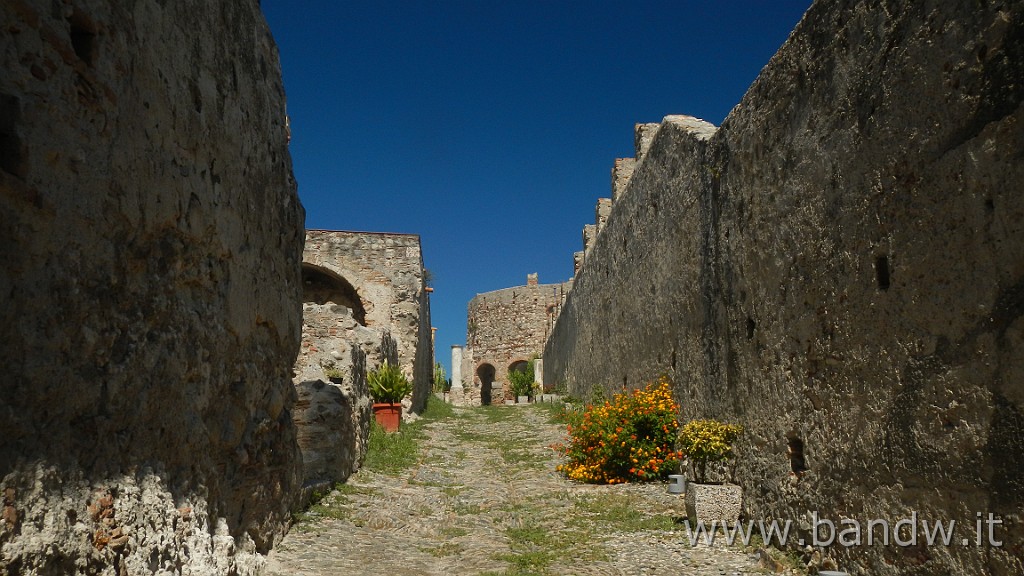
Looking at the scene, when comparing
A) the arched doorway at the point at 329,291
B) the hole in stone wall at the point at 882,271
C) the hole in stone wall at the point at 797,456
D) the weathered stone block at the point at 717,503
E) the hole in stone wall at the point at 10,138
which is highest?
the arched doorway at the point at 329,291

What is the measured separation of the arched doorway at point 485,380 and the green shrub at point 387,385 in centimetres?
2210

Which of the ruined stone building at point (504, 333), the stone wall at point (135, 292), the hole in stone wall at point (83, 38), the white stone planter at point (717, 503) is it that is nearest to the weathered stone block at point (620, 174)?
the white stone planter at point (717, 503)

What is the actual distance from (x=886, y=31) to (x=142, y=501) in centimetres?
478

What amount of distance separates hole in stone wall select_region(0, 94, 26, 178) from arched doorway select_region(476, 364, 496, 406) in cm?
3189

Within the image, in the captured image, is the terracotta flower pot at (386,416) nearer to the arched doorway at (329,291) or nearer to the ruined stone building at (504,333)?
the arched doorway at (329,291)

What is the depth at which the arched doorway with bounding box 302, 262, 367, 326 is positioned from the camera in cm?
1805

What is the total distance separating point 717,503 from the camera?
603cm

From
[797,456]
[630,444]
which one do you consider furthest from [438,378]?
[797,456]

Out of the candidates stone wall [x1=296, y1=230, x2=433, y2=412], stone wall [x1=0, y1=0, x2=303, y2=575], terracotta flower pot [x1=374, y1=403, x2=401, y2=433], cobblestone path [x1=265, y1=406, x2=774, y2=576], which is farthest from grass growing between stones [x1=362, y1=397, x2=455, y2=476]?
stone wall [x1=0, y1=0, x2=303, y2=575]

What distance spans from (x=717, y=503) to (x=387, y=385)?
7.14 meters

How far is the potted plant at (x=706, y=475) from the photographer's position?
6.02m

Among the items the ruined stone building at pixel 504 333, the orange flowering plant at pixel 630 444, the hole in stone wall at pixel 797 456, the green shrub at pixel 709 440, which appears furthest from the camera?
the ruined stone building at pixel 504 333

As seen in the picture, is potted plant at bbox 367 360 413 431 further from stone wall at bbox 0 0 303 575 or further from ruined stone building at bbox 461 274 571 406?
ruined stone building at bbox 461 274 571 406

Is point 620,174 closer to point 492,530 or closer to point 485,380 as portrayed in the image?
point 492,530
